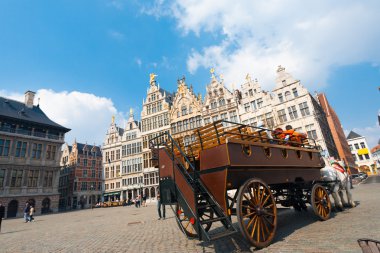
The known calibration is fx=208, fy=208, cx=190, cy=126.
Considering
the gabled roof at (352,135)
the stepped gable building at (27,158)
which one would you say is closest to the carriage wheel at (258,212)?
the stepped gable building at (27,158)

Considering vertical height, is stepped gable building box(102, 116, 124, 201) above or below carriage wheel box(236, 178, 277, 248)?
above

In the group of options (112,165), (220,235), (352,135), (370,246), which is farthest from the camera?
(352,135)

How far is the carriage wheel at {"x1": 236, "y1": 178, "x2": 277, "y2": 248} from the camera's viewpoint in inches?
178

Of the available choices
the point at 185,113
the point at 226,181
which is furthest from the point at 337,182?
the point at 185,113

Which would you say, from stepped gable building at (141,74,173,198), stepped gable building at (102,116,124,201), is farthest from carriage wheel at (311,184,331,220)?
stepped gable building at (102,116,124,201)

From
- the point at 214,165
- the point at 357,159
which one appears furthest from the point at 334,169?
the point at 357,159

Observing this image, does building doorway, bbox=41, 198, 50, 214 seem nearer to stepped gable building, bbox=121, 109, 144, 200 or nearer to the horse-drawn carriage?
stepped gable building, bbox=121, 109, 144, 200

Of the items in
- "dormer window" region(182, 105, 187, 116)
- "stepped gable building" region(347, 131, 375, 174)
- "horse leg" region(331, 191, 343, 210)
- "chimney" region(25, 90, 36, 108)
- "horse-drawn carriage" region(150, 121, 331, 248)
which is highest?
"chimney" region(25, 90, 36, 108)

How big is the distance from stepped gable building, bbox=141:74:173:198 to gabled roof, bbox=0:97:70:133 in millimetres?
13621

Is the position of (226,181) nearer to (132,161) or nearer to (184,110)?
(184,110)

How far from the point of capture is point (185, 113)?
115 ft

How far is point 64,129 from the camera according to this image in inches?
1427

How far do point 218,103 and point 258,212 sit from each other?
28549 mm

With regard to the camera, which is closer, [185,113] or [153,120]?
[185,113]
